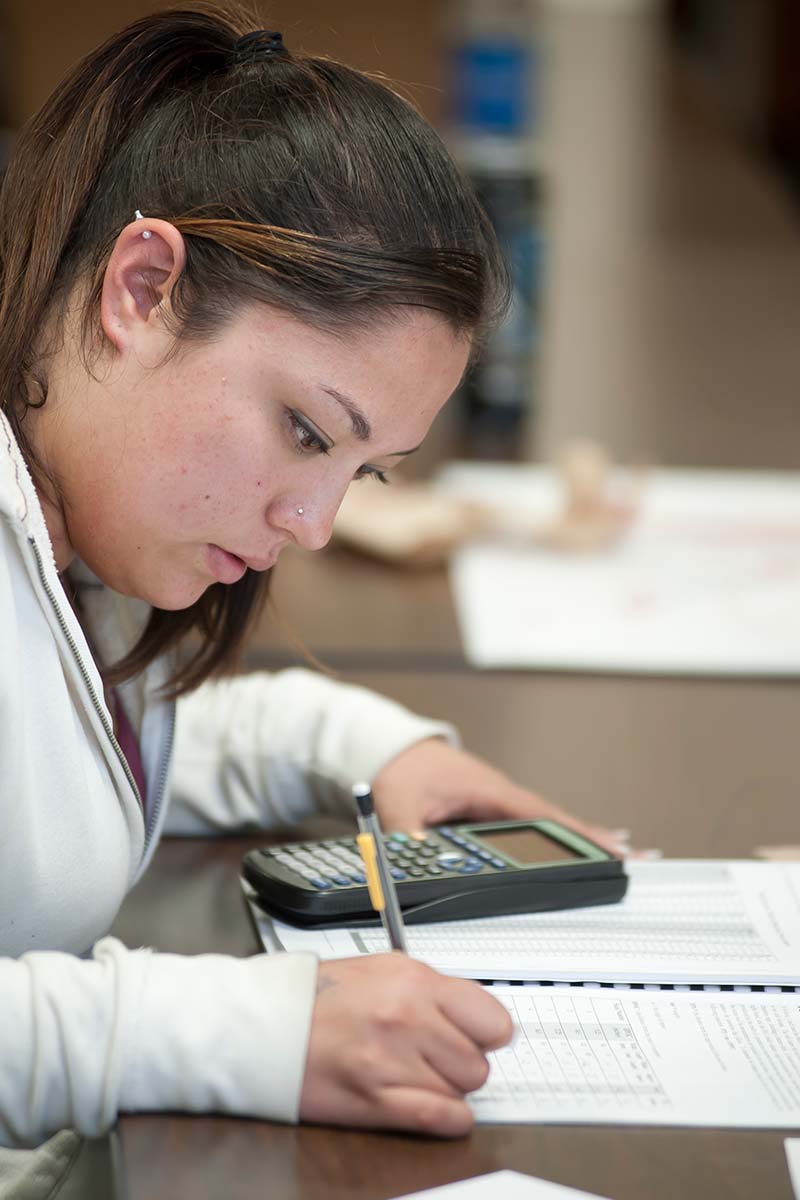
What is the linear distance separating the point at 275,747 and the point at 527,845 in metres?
0.22

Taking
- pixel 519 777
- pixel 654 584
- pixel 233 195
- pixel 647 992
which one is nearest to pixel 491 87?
pixel 654 584

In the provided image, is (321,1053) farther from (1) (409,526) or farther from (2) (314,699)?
(1) (409,526)

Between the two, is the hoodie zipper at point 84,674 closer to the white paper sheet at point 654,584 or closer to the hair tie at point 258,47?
the hair tie at point 258,47

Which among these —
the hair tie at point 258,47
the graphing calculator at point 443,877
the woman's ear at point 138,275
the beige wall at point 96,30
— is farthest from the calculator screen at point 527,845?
the beige wall at point 96,30

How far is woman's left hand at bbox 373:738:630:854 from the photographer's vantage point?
96cm

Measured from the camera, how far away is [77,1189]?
0.77 metres

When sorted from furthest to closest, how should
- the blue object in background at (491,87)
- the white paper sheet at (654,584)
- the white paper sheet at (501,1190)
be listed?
the blue object in background at (491,87) < the white paper sheet at (654,584) < the white paper sheet at (501,1190)

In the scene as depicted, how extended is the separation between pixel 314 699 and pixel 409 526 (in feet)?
1.75

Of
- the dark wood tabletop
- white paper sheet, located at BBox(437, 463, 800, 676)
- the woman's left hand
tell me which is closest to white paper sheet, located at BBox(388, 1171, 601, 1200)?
the dark wood tabletop

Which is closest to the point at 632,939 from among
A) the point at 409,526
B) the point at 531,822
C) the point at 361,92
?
the point at 531,822

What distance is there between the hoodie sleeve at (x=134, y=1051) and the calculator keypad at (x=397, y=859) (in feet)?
0.50

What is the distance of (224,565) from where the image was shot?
2.69ft

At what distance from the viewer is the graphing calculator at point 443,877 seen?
783 millimetres

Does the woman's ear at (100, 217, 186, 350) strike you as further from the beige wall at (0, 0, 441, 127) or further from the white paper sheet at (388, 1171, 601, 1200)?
the beige wall at (0, 0, 441, 127)
